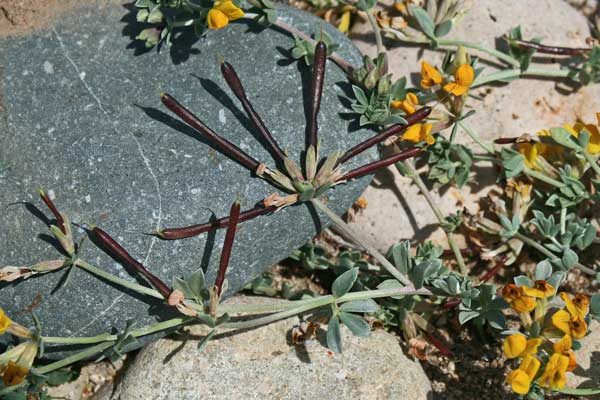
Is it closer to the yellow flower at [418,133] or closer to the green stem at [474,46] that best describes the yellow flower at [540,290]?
the yellow flower at [418,133]

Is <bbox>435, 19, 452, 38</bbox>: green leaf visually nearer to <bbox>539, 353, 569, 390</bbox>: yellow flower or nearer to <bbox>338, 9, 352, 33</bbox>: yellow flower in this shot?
<bbox>338, 9, 352, 33</bbox>: yellow flower

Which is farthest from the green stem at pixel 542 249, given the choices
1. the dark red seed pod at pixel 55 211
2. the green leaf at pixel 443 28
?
the dark red seed pod at pixel 55 211

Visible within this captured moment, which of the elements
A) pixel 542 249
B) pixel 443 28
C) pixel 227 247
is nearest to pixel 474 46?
pixel 443 28

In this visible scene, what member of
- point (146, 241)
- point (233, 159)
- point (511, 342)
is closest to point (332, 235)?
point (233, 159)

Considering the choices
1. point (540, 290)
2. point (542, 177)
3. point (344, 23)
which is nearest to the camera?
point (540, 290)

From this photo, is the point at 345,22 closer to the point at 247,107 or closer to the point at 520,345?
the point at 247,107

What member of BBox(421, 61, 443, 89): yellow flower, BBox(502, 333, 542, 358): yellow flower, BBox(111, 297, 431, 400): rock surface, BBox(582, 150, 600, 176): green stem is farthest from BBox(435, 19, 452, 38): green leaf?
BBox(502, 333, 542, 358): yellow flower
